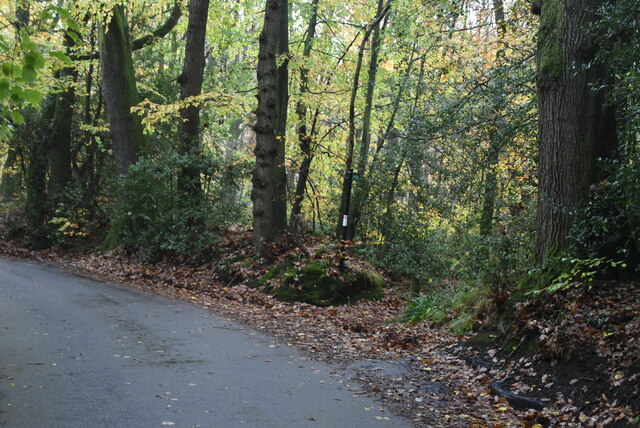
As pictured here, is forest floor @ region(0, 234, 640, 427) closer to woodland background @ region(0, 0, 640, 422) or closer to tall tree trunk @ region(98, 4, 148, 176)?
woodland background @ region(0, 0, 640, 422)

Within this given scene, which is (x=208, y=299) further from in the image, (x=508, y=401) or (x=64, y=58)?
(x=64, y=58)

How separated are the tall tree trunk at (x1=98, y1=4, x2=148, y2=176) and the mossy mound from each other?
7.24 metres

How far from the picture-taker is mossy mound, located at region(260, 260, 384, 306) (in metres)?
12.4

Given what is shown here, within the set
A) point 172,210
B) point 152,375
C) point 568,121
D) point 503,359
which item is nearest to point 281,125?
point 172,210

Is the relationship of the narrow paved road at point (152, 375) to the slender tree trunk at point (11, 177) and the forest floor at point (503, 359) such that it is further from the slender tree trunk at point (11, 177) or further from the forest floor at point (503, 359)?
the slender tree trunk at point (11, 177)

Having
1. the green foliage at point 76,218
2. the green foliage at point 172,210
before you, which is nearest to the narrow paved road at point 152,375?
the green foliage at point 172,210

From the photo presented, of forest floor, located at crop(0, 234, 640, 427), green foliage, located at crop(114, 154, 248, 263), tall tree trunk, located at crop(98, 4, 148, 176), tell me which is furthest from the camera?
tall tree trunk, located at crop(98, 4, 148, 176)

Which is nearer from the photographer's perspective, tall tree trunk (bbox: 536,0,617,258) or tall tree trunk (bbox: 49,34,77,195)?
tall tree trunk (bbox: 536,0,617,258)

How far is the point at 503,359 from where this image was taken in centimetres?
708

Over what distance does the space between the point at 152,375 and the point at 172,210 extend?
33.3ft

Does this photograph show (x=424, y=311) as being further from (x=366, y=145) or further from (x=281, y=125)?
(x=281, y=125)

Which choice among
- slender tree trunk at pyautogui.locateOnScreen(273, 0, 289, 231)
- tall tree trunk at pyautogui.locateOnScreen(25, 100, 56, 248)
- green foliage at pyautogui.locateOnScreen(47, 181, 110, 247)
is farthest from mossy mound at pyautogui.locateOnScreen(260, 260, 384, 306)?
tall tree trunk at pyautogui.locateOnScreen(25, 100, 56, 248)

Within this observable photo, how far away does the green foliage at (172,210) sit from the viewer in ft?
51.4

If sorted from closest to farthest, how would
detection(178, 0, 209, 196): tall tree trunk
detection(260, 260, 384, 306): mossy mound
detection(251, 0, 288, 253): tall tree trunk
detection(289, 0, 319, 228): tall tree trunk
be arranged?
detection(260, 260, 384, 306): mossy mound < detection(251, 0, 288, 253): tall tree trunk < detection(178, 0, 209, 196): tall tree trunk < detection(289, 0, 319, 228): tall tree trunk
